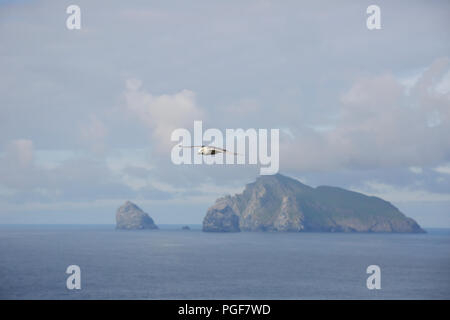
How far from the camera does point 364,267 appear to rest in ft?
585

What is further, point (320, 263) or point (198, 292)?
point (320, 263)
